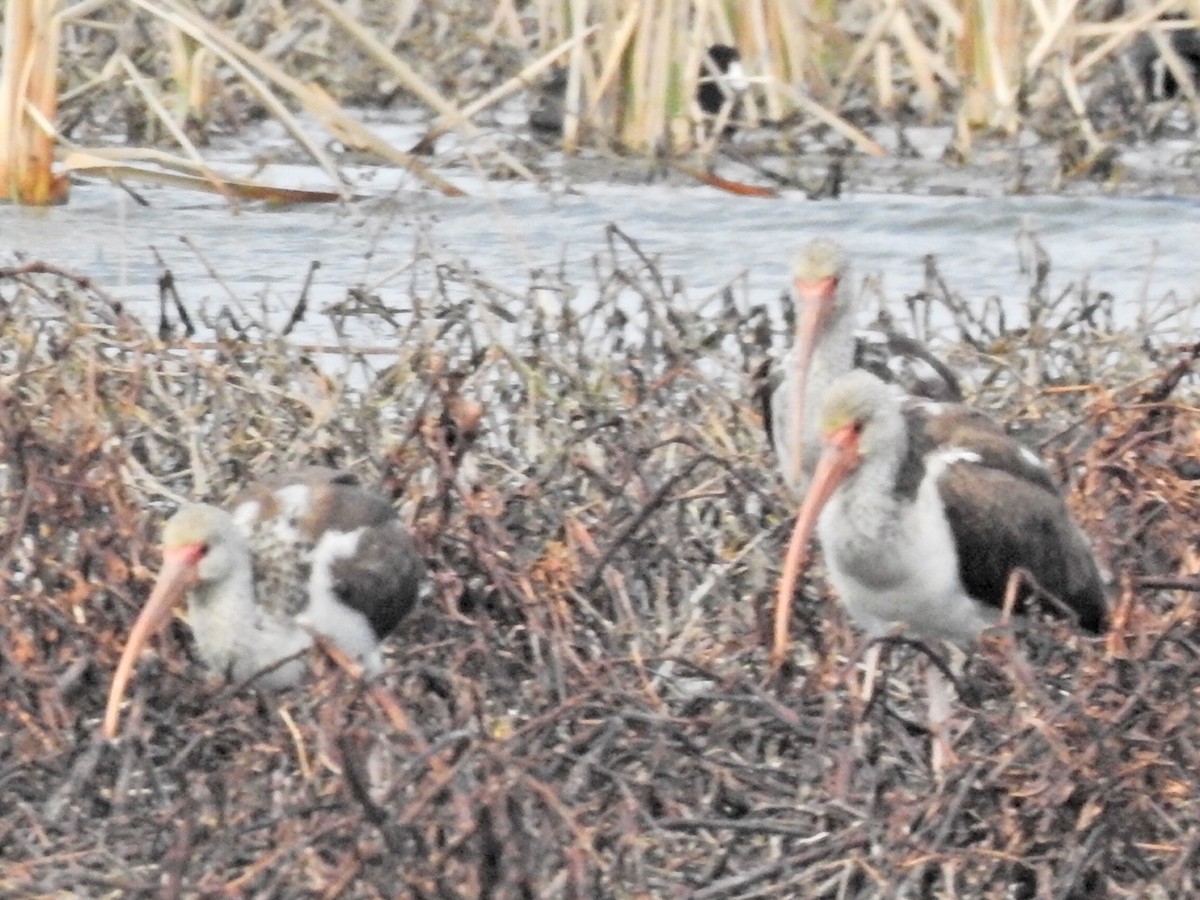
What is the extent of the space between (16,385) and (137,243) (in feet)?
15.0

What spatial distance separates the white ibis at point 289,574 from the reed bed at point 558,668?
10 cm

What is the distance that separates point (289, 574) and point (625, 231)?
5.97 metres

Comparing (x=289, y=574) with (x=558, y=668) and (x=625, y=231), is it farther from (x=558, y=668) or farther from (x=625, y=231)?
(x=625, y=231)

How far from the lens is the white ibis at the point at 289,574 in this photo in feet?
15.9

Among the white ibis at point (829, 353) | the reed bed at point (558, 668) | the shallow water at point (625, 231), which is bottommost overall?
the shallow water at point (625, 231)

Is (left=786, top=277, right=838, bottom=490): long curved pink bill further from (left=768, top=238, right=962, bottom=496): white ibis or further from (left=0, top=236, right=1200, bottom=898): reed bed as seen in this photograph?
(left=0, top=236, right=1200, bottom=898): reed bed

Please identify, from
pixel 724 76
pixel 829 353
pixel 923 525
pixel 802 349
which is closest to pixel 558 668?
pixel 923 525

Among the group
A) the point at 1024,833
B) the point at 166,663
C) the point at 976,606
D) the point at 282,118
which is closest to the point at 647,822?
the point at 1024,833

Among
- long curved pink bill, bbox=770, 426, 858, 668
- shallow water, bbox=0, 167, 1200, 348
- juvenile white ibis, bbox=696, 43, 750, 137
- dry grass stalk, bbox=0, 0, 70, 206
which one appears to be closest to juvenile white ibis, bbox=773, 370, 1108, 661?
long curved pink bill, bbox=770, 426, 858, 668

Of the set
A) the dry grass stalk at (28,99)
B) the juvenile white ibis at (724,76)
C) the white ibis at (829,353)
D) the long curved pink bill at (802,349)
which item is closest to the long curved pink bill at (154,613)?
the long curved pink bill at (802,349)

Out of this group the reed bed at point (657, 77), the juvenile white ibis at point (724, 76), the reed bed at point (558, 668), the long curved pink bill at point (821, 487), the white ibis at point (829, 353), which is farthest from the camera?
the juvenile white ibis at point (724, 76)

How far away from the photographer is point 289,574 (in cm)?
504

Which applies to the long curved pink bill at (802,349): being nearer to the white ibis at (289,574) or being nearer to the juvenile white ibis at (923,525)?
the juvenile white ibis at (923,525)

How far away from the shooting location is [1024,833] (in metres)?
4.10
